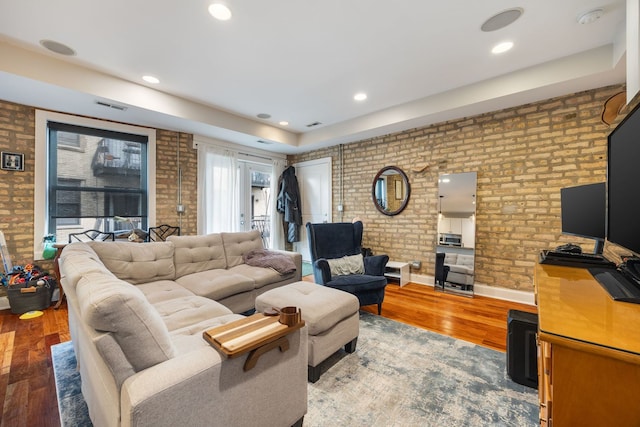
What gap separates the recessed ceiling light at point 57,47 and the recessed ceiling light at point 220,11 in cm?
157

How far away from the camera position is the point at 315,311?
6.05ft

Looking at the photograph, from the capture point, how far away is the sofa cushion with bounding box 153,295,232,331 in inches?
65.8

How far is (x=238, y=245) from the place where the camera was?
3.34 metres

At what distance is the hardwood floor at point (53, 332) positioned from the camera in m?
1.55

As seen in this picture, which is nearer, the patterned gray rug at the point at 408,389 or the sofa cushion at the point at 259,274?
the patterned gray rug at the point at 408,389

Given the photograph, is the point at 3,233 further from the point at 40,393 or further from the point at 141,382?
the point at 141,382

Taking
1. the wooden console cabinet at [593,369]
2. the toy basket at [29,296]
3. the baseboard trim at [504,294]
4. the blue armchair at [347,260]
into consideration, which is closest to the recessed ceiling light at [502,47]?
the blue armchair at [347,260]

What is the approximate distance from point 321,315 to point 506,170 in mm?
3100

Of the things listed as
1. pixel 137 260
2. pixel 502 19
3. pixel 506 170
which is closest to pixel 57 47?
pixel 137 260

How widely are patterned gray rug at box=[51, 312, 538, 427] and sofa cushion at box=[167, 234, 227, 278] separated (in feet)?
3.54

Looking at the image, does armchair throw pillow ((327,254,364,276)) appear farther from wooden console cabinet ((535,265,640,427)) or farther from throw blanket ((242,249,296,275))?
wooden console cabinet ((535,265,640,427))

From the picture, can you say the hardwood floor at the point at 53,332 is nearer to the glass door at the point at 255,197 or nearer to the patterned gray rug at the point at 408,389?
the patterned gray rug at the point at 408,389

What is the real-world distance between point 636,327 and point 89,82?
170 inches

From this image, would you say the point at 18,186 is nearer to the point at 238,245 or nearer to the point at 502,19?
the point at 238,245
